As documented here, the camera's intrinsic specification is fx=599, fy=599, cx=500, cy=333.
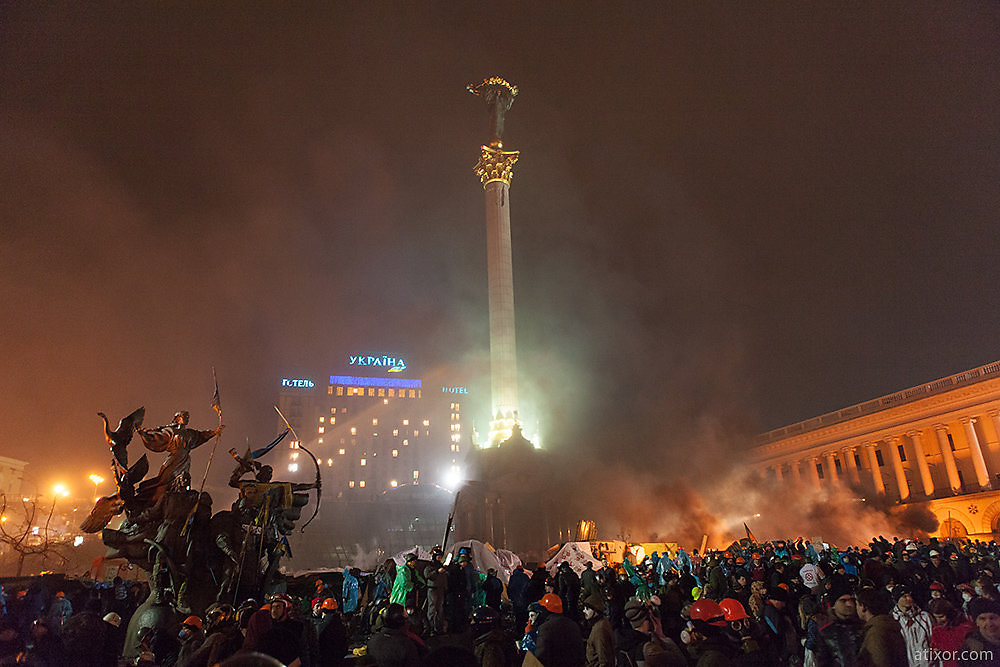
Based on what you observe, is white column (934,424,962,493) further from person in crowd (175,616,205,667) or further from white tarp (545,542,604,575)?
person in crowd (175,616,205,667)

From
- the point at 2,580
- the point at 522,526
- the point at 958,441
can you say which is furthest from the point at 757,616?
the point at 958,441

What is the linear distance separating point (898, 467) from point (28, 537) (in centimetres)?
7277

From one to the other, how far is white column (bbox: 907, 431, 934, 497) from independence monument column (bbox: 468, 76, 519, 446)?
124 ft

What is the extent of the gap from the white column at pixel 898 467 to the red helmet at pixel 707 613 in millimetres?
60897

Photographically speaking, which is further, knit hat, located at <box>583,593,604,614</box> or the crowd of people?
knit hat, located at <box>583,593,604,614</box>

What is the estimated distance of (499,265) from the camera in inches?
2736

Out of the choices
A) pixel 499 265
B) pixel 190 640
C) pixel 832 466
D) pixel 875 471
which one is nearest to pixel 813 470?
pixel 832 466

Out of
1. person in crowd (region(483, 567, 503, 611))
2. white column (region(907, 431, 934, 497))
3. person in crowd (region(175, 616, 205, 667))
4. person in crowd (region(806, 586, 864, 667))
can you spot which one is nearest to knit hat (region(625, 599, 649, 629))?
person in crowd (region(806, 586, 864, 667))

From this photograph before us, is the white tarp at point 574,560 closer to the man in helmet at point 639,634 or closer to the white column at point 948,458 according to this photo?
the man in helmet at point 639,634

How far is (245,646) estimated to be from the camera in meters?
5.99

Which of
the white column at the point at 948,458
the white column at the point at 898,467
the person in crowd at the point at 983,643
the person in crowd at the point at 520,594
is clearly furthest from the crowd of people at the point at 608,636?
the white column at the point at 898,467

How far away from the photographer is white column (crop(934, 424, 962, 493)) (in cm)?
5097

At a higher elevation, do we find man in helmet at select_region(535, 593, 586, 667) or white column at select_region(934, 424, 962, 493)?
white column at select_region(934, 424, 962, 493)

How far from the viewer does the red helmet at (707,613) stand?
19.2ft
